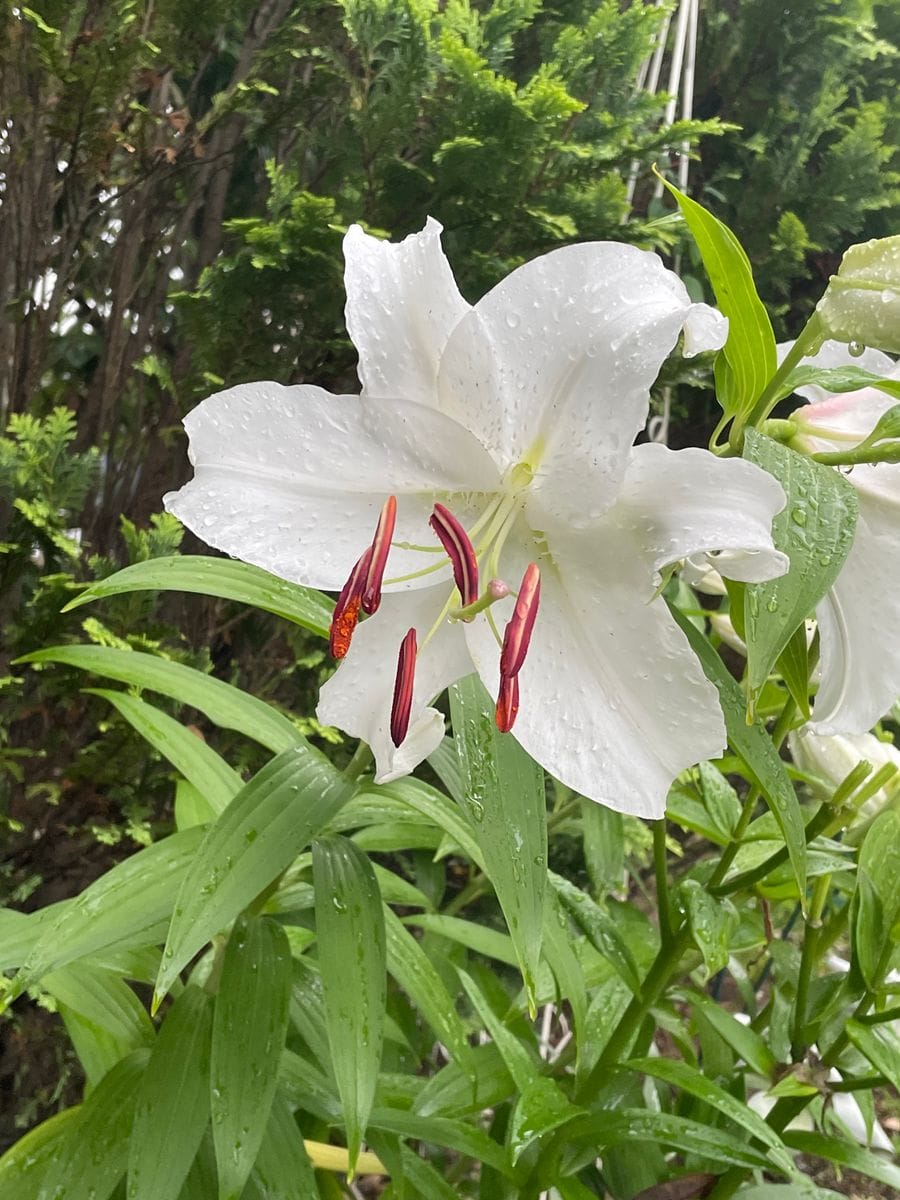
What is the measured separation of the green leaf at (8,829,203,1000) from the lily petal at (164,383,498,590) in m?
0.27

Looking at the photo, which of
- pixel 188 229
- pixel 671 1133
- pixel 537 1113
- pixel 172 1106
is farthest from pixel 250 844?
pixel 188 229

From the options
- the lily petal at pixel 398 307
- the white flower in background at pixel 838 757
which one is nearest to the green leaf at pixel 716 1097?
the white flower in background at pixel 838 757

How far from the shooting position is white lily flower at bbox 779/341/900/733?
530 millimetres

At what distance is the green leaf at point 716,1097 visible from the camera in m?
0.67

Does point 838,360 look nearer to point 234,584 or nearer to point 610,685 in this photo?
point 610,685

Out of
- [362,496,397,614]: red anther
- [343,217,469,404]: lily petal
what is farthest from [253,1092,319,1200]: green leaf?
[343,217,469,404]: lily petal

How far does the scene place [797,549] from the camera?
1.40ft

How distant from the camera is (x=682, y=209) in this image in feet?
1.60

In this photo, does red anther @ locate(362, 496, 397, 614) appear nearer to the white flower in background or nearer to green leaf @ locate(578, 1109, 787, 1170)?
the white flower in background

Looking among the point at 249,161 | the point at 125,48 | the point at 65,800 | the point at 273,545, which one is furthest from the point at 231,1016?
the point at 249,161

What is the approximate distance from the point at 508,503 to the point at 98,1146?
601 millimetres

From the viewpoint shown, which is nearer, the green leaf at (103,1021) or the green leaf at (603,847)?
the green leaf at (103,1021)

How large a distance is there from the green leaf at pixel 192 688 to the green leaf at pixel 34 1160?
35cm

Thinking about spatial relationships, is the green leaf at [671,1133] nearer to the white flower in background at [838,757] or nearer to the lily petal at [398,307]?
the white flower in background at [838,757]
